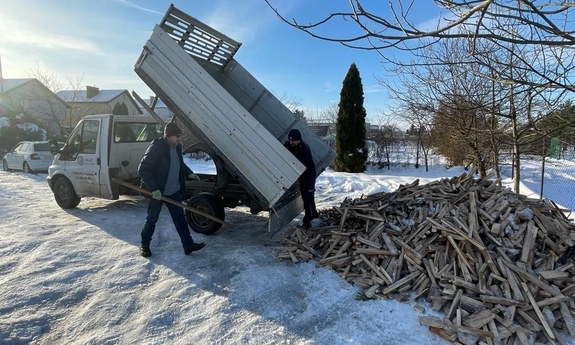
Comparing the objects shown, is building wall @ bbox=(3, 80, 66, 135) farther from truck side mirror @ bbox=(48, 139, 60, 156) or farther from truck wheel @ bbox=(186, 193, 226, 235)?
truck wheel @ bbox=(186, 193, 226, 235)

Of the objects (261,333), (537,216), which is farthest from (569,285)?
(261,333)

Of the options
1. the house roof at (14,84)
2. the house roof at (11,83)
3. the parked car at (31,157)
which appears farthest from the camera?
the house roof at (11,83)

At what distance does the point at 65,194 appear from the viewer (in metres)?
7.18

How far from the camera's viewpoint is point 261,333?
3.07m

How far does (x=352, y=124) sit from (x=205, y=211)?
33.8ft

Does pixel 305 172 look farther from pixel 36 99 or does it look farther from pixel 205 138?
pixel 36 99

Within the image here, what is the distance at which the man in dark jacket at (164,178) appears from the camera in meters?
4.49

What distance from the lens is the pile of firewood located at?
121 inches

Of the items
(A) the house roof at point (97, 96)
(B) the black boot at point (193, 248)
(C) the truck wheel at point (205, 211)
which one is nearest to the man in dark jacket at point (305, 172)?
(C) the truck wheel at point (205, 211)

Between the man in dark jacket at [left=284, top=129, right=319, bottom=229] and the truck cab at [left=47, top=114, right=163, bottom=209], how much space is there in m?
3.69

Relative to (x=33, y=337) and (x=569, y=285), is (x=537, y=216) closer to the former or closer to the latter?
(x=569, y=285)

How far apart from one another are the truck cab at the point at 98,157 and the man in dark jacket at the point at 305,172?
12.1 feet

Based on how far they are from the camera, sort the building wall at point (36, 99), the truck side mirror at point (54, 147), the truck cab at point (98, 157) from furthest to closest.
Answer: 1. the building wall at point (36, 99)
2. the truck side mirror at point (54, 147)
3. the truck cab at point (98, 157)

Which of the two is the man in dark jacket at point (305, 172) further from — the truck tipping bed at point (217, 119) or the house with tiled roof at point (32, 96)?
the house with tiled roof at point (32, 96)
